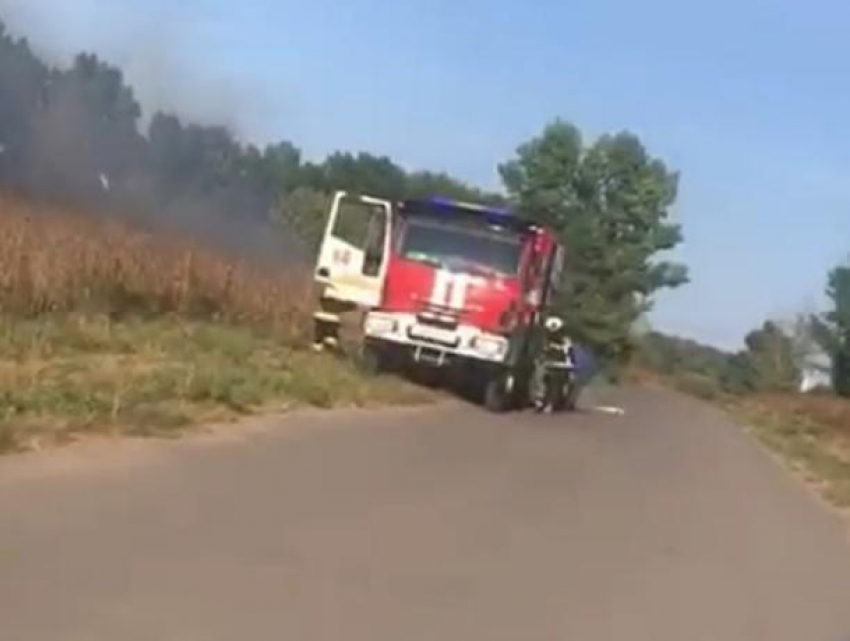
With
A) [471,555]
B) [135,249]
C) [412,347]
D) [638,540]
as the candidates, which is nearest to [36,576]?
[471,555]

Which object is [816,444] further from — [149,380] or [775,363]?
[775,363]

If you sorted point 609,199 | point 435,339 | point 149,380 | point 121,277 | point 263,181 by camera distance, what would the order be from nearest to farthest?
point 149,380, point 121,277, point 435,339, point 263,181, point 609,199

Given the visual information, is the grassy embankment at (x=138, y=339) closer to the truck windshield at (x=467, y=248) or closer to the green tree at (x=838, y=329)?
the truck windshield at (x=467, y=248)

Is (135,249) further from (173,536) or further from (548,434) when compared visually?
(173,536)

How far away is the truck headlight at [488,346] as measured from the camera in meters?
26.4

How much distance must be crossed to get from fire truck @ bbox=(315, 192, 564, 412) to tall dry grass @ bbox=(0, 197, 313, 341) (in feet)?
7.08

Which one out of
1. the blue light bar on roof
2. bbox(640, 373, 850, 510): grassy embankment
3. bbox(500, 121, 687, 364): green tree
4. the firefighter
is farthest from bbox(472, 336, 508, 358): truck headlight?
bbox(500, 121, 687, 364): green tree

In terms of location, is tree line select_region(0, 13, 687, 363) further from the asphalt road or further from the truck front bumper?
the asphalt road

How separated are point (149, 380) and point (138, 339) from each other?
15.2ft

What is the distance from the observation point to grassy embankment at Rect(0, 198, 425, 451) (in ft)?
44.2

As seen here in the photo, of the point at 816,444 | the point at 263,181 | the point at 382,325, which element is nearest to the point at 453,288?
the point at 382,325

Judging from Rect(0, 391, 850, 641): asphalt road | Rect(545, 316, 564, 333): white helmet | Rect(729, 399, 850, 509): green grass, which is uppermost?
Rect(545, 316, 564, 333): white helmet

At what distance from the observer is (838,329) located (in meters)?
115

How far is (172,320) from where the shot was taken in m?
24.4
